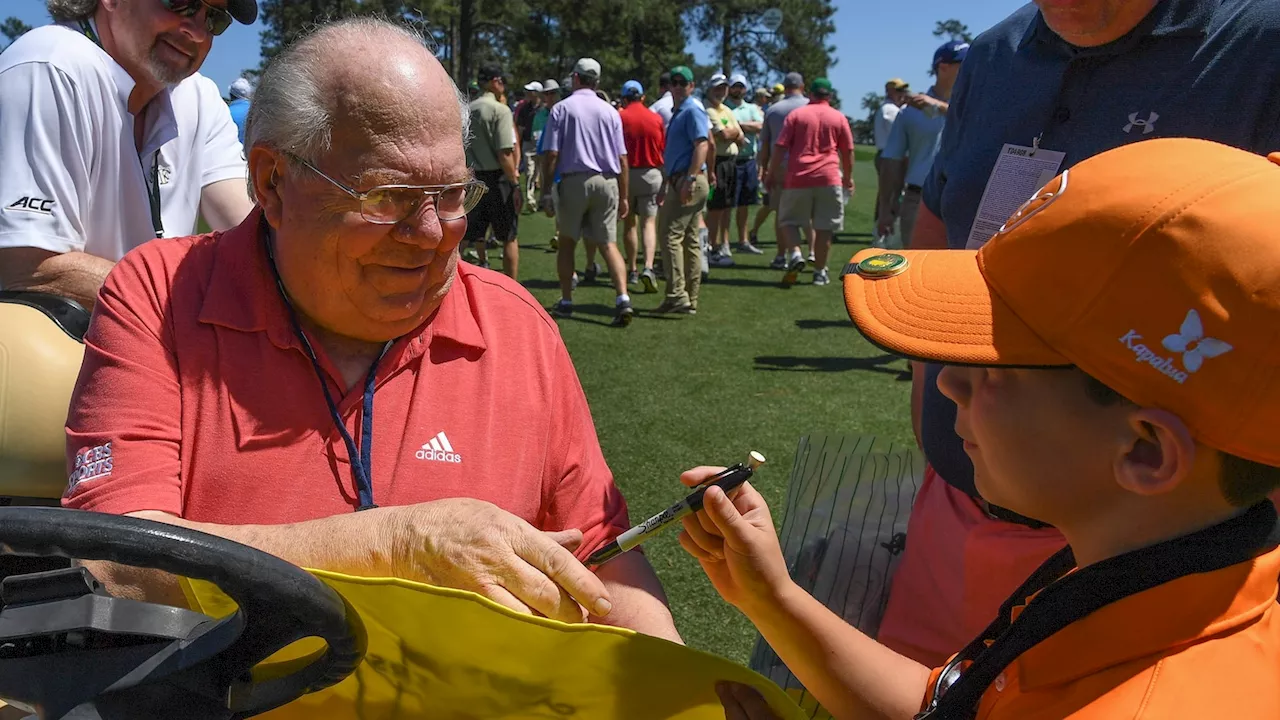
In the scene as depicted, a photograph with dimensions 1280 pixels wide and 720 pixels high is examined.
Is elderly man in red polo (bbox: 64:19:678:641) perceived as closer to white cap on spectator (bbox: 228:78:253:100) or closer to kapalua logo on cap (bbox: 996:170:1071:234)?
kapalua logo on cap (bbox: 996:170:1071:234)

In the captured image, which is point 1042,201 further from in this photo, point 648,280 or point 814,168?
point 814,168

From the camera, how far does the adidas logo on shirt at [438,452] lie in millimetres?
1927

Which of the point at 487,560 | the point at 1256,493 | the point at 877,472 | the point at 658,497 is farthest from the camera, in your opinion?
the point at 658,497

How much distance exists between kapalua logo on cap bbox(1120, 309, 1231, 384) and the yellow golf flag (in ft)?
2.08

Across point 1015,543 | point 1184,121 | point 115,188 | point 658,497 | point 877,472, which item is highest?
point 1184,121

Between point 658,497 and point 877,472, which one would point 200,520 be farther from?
point 658,497

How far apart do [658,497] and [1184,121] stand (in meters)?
3.44

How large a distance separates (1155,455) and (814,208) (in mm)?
9712

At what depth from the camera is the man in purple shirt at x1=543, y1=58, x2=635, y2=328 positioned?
8.80m

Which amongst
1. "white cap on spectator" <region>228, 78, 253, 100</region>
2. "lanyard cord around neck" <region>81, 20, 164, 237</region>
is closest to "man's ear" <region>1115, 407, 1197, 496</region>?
"lanyard cord around neck" <region>81, 20, 164, 237</region>

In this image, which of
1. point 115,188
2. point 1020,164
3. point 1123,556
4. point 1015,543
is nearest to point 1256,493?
point 1123,556

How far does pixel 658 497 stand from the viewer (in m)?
4.88

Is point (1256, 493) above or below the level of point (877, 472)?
above

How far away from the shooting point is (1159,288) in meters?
1.06
